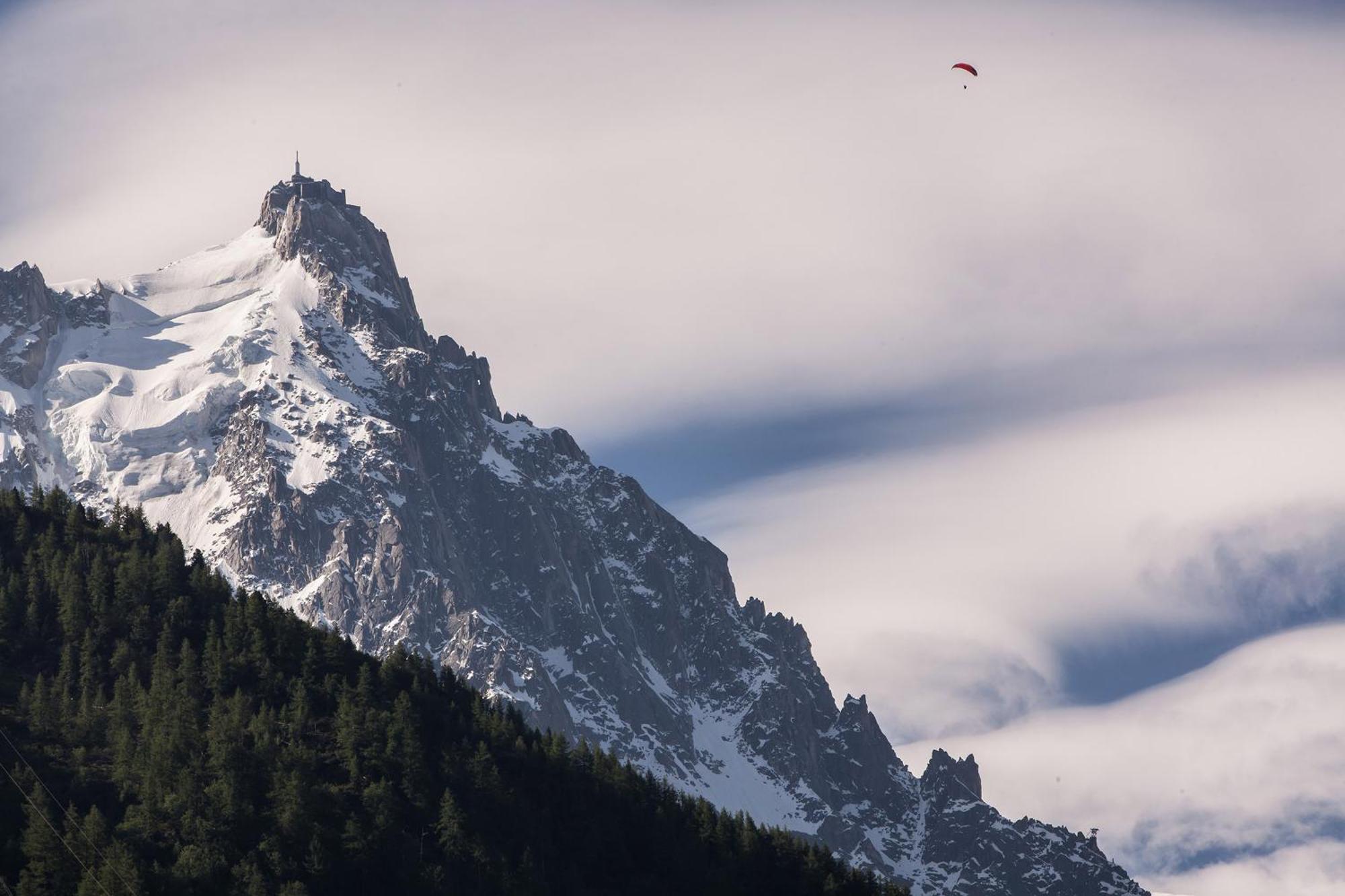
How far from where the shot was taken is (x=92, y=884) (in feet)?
649

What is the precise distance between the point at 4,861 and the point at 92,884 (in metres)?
7.62

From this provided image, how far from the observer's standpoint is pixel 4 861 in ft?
655
